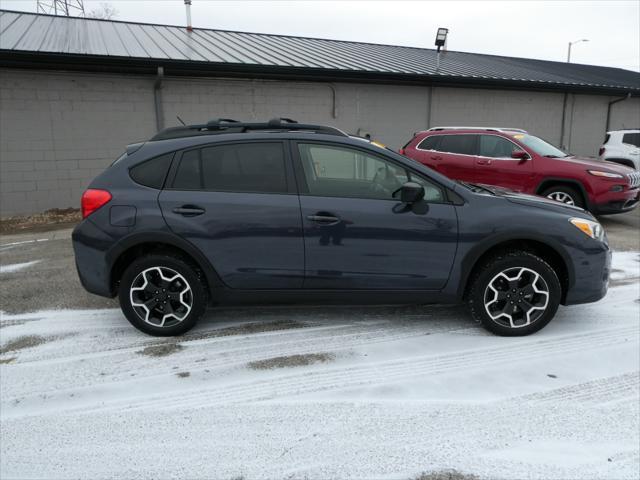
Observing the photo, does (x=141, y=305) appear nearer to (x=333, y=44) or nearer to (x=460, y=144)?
(x=460, y=144)

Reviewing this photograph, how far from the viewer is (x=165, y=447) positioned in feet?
8.20

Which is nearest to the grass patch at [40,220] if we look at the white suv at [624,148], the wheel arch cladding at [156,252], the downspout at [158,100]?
the downspout at [158,100]

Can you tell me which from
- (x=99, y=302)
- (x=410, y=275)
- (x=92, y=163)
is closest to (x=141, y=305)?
(x=99, y=302)

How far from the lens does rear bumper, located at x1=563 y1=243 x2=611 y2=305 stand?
366 centimetres

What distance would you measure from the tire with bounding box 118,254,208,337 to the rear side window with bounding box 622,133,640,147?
12.9 metres

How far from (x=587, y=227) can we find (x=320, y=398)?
2.48 metres

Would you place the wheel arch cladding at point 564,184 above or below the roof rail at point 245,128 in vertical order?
below

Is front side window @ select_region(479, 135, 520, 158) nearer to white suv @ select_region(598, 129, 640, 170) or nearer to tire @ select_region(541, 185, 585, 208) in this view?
tire @ select_region(541, 185, 585, 208)

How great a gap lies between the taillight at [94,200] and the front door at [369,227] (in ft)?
4.93

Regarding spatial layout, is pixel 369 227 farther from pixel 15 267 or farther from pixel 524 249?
pixel 15 267

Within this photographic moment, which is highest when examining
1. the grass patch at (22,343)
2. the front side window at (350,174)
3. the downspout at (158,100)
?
the downspout at (158,100)

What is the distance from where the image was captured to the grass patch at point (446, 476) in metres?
2.27

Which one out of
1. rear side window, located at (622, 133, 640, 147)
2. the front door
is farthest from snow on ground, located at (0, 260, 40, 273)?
rear side window, located at (622, 133, 640, 147)

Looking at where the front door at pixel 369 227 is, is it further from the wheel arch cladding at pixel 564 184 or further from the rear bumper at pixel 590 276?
the wheel arch cladding at pixel 564 184
